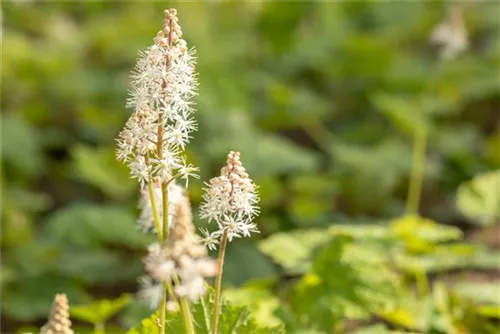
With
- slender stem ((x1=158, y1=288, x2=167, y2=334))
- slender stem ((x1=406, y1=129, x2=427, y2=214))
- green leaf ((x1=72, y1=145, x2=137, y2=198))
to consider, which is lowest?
slender stem ((x1=158, y1=288, x2=167, y2=334))

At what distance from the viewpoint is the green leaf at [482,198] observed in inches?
98.7

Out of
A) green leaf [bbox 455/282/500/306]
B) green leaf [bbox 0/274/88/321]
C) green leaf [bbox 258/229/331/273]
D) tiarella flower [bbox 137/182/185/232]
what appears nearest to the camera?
tiarella flower [bbox 137/182/185/232]

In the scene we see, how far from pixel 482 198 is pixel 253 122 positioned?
6.48ft

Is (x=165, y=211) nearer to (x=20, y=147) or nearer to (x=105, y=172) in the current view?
(x=105, y=172)

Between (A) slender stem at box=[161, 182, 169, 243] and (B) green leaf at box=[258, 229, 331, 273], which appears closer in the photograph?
(A) slender stem at box=[161, 182, 169, 243]

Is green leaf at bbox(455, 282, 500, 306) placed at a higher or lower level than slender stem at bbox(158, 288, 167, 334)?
higher

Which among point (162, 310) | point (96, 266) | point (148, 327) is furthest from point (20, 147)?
point (162, 310)

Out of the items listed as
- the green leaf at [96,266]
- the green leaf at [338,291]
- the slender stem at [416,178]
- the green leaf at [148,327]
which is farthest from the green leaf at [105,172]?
the green leaf at [148,327]

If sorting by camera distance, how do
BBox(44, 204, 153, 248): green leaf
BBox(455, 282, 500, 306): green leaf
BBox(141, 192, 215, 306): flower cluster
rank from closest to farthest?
BBox(141, 192, 215, 306): flower cluster → BBox(455, 282, 500, 306): green leaf → BBox(44, 204, 153, 248): green leaf

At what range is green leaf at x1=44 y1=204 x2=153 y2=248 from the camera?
2.96 metres

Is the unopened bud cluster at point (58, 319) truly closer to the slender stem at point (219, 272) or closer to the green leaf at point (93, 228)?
the slender stem at point (219, 272)

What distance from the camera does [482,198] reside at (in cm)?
256

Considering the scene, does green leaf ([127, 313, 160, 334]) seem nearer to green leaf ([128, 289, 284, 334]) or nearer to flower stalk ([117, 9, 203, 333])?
green leaf ([128, 289, 284, 334])

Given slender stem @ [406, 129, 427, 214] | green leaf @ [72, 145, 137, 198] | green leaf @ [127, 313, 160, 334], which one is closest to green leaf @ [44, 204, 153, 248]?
green leaf @ [72, 145, 137, 198]
